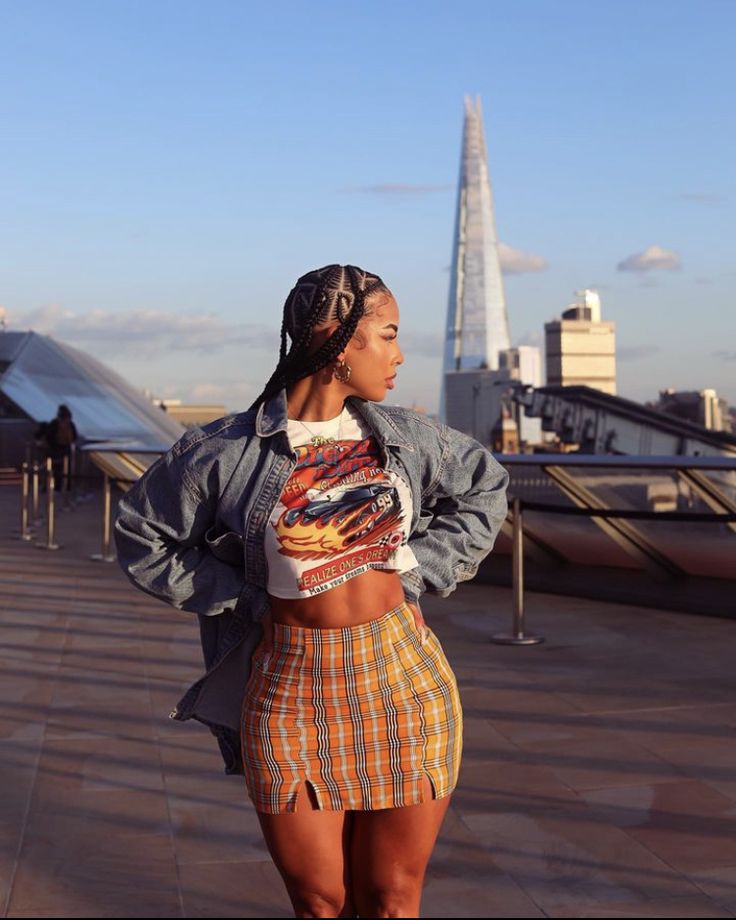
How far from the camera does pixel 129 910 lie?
3.85 m

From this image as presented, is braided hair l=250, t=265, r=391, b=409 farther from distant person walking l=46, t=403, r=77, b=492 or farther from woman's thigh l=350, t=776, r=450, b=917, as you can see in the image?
distant person walking l=46, t=403, r=77, b=492

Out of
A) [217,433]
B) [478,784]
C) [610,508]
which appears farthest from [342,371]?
[610,508]

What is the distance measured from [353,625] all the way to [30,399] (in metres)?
40.5

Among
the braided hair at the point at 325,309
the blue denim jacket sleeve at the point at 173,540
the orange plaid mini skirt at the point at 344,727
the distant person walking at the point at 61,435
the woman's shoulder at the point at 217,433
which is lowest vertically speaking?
the distant person walking at the point at 61,435

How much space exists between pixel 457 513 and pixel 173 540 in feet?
1.84

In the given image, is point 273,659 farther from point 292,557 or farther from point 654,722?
point 654,722

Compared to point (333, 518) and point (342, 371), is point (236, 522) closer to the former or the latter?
point (333, 518)

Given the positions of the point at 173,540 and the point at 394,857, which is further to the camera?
the point at 173,540

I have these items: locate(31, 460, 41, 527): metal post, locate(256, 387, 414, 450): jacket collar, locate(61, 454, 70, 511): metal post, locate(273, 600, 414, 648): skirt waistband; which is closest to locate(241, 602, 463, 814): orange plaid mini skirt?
locate(273, 600, 414, 648): skirt waistband

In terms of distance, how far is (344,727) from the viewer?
2.46m

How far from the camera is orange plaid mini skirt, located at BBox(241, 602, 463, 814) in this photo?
244 centimetres

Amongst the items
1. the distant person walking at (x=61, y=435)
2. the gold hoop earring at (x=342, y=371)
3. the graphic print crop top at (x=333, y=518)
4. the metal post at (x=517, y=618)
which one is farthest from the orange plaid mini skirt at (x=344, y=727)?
the distant person walking at (x=61, y=435)

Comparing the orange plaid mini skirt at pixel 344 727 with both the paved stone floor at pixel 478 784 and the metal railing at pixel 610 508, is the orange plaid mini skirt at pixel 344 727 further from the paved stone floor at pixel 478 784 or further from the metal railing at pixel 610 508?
the metal railing at pixel 610 508

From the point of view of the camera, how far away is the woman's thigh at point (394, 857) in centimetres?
246
